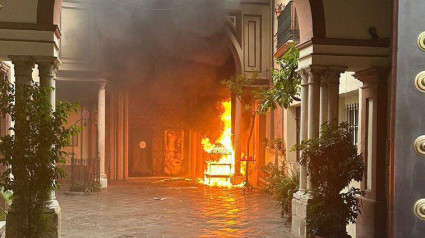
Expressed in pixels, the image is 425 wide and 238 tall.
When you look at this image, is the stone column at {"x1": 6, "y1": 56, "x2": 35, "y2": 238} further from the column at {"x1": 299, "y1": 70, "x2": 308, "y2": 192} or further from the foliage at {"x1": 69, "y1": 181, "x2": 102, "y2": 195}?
the foliage at {"x1": 69, "y1": 181, "x2": 102, "y2": 195}

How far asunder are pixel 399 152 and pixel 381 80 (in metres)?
7.13

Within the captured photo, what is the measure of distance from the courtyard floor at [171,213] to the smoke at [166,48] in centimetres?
474

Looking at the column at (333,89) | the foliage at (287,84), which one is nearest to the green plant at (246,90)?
the foliage at (287,84)

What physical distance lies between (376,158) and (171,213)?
5311 mm

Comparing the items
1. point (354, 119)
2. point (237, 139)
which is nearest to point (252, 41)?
point (237, 139)

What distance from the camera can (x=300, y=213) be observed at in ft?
28.4

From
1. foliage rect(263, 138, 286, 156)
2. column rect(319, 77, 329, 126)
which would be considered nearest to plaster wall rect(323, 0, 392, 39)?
column rect(319, 77, 329, 126)

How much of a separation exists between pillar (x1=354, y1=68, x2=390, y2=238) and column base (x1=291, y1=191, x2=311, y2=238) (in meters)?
0.95

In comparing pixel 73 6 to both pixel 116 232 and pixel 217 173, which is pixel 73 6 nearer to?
pixel 217 173

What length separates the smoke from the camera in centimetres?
1792

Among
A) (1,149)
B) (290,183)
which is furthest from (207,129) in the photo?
(1,149)

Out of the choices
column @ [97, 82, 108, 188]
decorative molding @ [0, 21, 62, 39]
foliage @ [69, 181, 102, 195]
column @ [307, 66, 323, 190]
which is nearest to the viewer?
decorative molding @ [0, 21, 62, 39]

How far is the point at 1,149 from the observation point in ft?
20.1

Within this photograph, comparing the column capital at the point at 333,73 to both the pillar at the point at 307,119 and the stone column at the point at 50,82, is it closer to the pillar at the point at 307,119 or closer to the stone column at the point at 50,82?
the pillar at the point at 307,119
